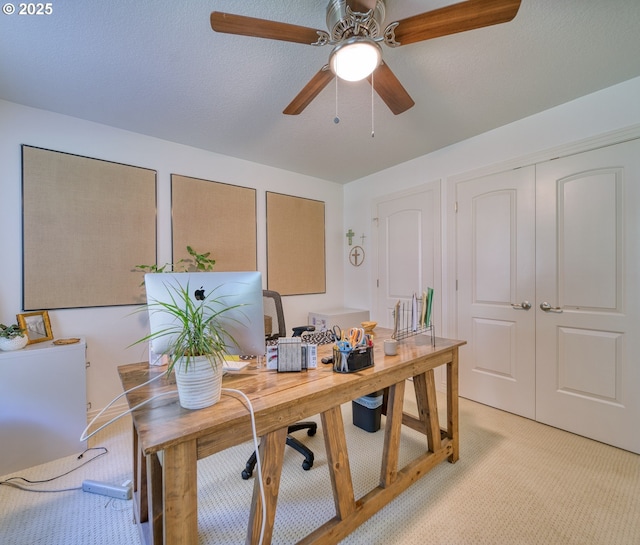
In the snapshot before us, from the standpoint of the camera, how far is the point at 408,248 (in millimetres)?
3311

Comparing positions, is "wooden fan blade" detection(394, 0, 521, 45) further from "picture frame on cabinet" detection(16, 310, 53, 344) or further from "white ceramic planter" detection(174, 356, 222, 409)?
"picture frame on cabinet" detection(16, 310, 53, 344)

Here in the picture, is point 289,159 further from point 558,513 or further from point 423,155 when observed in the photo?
point 558,513

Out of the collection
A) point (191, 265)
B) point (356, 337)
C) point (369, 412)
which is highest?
point (191, 265)

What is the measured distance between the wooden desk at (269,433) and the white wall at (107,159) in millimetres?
1326

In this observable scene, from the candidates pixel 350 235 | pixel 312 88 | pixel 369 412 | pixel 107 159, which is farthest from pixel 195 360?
pixel 350 235

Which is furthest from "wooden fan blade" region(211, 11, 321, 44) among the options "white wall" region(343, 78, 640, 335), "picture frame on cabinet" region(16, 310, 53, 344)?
"picture frame on cabinet" region(16, 310, 53, 344)

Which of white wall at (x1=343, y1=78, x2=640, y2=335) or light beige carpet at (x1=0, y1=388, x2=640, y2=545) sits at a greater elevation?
white wall at (x1=343, y1=78, x2=640, y2=335)

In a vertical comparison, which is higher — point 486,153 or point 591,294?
point 486,153

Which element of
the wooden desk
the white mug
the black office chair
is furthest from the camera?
the black office chair

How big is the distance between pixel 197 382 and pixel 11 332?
6.03 ft

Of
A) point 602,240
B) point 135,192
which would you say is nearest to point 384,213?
point 602,240

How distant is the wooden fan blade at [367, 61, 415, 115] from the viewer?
1.41m

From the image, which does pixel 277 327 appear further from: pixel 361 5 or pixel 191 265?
pixel 361 5

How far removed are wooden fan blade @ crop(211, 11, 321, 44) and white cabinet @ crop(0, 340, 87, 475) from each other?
2204 millimetres
